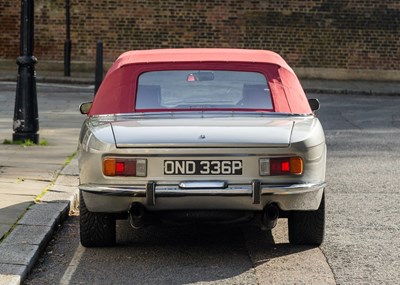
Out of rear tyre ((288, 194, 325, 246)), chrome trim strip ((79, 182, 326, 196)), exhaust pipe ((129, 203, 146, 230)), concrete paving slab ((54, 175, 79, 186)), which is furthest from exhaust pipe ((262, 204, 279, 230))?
concrete paving slab ((54, 175, 79, 186))

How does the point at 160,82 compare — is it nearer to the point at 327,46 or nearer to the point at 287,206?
the point at 287,206

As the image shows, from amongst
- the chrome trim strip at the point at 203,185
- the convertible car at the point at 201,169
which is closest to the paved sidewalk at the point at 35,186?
the convertible car at the point at 201,169

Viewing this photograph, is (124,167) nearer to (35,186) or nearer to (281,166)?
(281,166)

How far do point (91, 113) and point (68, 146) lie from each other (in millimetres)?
5353

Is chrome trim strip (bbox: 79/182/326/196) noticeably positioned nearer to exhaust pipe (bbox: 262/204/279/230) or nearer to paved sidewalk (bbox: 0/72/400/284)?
exhaust pipe (bbox: 262/204/279/230)

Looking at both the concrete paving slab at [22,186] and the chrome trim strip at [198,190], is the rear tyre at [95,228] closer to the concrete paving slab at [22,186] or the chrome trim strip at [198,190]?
the chrome trim strip at [198,190]

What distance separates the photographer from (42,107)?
783 inches

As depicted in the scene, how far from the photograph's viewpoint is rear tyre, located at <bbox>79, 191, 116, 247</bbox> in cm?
789

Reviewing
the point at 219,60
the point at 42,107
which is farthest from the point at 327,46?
the point at 219,60

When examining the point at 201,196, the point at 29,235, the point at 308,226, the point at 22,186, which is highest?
the point at 201,196

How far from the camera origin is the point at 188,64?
861 cm

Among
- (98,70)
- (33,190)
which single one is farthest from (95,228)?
(98,70)

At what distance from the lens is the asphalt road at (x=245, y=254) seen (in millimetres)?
7090

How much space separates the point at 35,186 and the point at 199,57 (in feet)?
7.88
